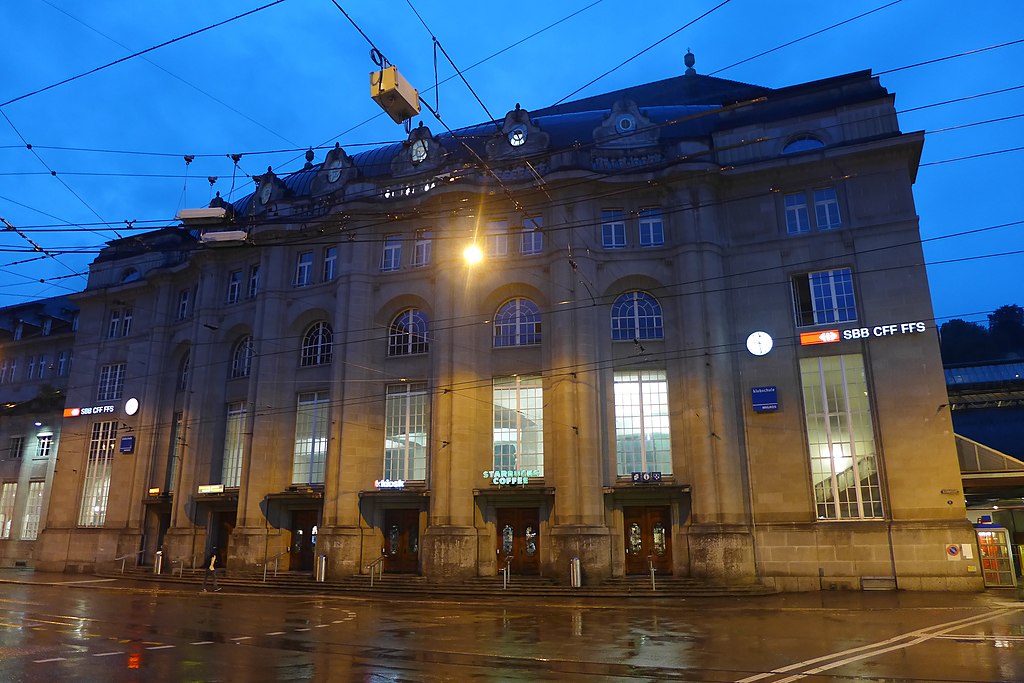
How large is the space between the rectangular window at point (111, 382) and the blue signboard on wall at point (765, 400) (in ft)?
122

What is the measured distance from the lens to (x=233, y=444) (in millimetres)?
37812

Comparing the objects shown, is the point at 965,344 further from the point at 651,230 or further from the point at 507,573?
the point at 507,573

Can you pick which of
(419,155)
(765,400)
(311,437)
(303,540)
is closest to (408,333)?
(311,437)

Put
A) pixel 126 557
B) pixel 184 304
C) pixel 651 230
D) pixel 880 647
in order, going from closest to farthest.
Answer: pixel 880 647
pixel 651 230
pixel 126 557
pixel 184 304

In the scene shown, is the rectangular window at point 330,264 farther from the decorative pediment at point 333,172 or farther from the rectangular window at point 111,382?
the rectangular window at point 111,382

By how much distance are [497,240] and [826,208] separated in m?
14.5

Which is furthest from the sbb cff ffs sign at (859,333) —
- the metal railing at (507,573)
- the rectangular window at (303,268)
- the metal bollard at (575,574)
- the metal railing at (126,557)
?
the metal railing at (126,557)

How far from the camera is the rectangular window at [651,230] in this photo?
3206cm

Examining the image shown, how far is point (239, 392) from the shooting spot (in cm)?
3809

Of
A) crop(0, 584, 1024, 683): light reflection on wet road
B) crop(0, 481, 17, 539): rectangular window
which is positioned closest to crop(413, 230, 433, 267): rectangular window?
crop(0, 584, 1024, 683): light reflection on wet road

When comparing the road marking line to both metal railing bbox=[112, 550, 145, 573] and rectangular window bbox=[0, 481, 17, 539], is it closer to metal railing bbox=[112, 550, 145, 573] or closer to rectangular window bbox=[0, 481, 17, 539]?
metal railing bbox=[112, 550, 145, 573]

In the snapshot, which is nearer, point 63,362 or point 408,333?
point 408,333

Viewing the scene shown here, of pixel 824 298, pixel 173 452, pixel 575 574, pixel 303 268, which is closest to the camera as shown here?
pixel 575 574

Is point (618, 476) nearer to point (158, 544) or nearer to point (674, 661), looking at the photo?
point (674, 661)
